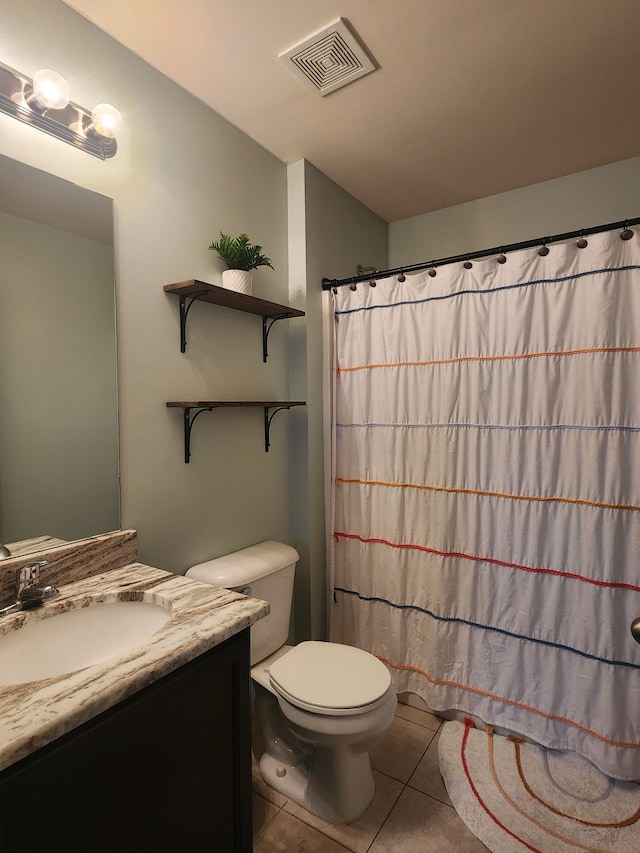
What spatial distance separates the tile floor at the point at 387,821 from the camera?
1.39m

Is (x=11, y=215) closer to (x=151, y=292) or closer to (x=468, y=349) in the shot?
(x=151, y=292)

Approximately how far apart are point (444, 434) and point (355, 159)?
1332 millimetres

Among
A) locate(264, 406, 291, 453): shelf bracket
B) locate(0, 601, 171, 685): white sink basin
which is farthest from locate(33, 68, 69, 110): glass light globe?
locate(0, 601, 171, 685): white sink basin

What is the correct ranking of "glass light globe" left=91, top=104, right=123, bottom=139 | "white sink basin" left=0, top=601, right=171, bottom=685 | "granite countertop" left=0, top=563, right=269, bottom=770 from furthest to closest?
"glass light globe" left=91, top=104, right=123, bottom=139 < "white sink basin" left=0, top=601, right=171, bottom=685 < "granite countertop" left=0, top=563, right=269, bottom=770

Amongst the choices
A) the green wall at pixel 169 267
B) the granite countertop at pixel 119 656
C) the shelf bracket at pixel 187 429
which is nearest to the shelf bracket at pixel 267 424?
the green wall at pixel 169 267

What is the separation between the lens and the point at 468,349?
1858 millimetres

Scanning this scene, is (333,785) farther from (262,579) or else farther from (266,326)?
(266,326)

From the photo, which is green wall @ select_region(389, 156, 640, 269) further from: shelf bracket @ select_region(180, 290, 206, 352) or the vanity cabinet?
the vanity cabinet

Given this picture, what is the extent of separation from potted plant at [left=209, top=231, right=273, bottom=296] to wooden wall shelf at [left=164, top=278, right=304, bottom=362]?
6 cm

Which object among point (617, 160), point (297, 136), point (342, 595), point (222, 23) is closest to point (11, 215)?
point (222, 23)

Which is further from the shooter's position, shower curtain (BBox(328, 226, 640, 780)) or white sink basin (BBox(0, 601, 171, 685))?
shower curtain (BBox(328, 226, 640, 780))

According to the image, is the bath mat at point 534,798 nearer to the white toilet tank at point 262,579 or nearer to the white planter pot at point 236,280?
the white toilet tank at point 262,579

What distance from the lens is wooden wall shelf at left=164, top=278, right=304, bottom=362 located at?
1.55 m

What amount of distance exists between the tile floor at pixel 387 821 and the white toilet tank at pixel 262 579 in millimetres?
466
